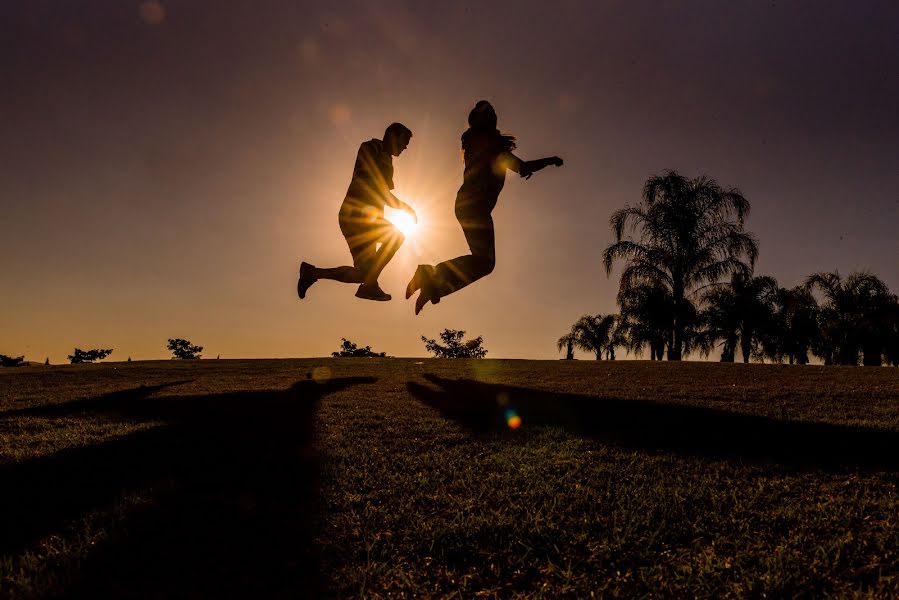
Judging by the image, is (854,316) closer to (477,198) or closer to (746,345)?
(746,345)

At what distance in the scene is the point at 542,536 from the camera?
324cm

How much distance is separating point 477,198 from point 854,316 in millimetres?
42700

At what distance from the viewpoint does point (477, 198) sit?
4.65 m

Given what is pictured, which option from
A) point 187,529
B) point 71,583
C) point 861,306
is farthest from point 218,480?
point 861,306

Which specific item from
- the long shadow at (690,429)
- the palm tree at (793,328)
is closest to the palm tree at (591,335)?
the palm tree at (793,328)

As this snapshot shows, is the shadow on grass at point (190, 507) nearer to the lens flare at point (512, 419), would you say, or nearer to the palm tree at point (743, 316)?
the lens flare at point (512, 419)

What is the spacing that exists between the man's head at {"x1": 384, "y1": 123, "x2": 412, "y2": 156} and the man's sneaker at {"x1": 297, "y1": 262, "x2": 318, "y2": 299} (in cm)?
170

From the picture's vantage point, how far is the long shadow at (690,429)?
5.03 metres

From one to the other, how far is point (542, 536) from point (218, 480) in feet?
9.11

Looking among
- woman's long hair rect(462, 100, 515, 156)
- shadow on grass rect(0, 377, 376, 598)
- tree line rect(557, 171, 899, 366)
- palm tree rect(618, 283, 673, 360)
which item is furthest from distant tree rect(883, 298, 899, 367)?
shadow on grass rect(0, 377, 376, 598)

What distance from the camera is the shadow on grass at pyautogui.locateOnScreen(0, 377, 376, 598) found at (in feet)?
8.91

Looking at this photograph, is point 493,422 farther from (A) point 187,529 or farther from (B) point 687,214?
(B) point 687,214

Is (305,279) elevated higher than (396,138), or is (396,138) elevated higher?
(396,138)

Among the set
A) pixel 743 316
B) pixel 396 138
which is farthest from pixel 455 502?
pixel 743 316
